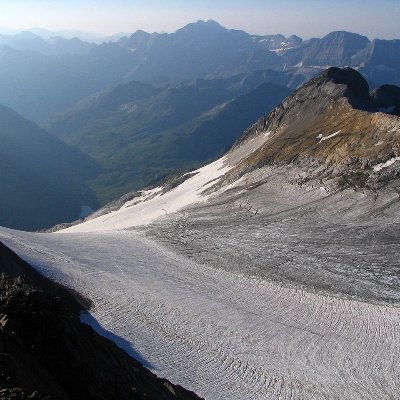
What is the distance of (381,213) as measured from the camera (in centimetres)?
5469

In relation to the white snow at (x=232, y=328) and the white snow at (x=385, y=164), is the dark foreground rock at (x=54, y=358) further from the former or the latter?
the white snow at (x=385, y=164)

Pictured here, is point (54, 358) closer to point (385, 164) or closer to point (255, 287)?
point (255, 287)

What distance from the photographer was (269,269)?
48375mm

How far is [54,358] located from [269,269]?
106 feet

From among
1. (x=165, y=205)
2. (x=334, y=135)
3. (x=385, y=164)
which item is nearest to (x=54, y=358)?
(x=385, y=164)

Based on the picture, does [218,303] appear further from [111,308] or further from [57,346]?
[57,346]

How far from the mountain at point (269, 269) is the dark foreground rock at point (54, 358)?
939 centimetres

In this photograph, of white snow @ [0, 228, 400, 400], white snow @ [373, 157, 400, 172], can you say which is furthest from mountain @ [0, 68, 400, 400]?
white snow @ [373, 157, 400, 172]

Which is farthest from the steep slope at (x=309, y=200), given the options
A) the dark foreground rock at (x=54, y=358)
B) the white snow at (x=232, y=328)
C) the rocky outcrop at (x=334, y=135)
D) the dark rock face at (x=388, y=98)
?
the dark foreground rock at (x=54, y=358)

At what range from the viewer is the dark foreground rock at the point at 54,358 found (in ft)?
52.1

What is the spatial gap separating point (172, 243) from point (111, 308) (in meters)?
20.4

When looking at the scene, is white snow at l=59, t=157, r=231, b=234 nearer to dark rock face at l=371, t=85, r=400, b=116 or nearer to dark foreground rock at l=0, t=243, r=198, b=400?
dark rock face at l=371, t=85, r=400, b=116

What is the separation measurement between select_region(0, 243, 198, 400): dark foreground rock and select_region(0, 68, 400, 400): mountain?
939 centimetres

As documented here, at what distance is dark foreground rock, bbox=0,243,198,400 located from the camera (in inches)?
625
